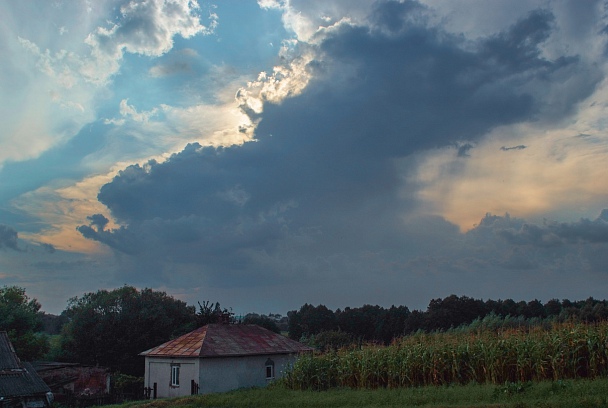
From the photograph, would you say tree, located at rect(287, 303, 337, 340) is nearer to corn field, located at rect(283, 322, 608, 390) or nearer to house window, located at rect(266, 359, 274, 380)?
house window, located at rect(266, 359, 274, 380)

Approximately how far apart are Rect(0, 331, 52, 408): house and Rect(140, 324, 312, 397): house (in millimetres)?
6278

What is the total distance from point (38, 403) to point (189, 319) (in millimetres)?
22580

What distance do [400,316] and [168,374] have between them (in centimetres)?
4961

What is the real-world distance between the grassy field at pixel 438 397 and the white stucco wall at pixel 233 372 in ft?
17.0

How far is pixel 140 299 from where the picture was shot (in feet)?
165

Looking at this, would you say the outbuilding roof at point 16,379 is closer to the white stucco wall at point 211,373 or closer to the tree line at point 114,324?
the white stucco wall at point 211,373

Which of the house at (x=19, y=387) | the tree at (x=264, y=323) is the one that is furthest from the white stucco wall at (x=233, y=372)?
the tree at (x=264, y=323)

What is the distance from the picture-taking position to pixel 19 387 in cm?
2962

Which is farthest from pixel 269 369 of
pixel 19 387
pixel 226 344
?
pixel 19 387

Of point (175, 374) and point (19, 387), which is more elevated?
point (175, 374)

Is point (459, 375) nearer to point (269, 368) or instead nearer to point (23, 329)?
point (269, 368)

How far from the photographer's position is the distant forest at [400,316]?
2245 inches

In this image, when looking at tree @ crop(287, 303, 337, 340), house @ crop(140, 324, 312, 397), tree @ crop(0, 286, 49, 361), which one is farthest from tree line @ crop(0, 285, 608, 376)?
tree @ crop(287, 303, 337, 340)

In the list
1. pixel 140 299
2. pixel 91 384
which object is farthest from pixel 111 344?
pixel 91 384
